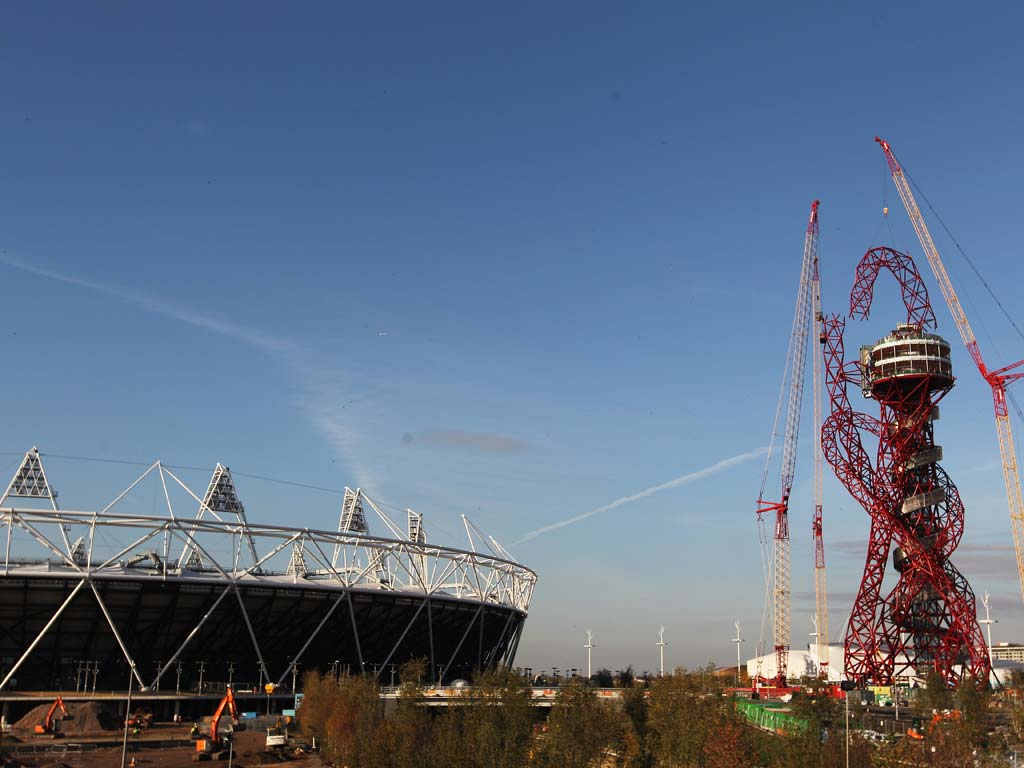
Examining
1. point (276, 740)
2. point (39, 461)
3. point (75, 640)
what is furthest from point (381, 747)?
point (39, 461)

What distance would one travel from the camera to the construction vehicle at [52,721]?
92.0 metres

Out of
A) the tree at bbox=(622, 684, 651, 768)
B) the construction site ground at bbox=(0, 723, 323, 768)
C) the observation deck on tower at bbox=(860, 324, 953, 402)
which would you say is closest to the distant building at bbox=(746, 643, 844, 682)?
the observation deck on tower at bbox=(860, 324, 953, 402)

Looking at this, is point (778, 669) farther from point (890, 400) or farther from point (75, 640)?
point (75, 640)

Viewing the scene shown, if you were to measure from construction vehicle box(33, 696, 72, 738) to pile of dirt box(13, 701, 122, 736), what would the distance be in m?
0.24

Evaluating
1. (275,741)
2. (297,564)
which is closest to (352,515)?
(297,564)

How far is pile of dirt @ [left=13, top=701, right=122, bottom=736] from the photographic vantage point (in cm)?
9581

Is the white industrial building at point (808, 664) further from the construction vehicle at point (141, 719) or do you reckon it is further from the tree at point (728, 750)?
the tree at point (728, 750)

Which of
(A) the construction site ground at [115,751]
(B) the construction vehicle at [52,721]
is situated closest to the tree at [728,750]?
(A) the construction site ground at [115,751]

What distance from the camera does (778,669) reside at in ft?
527

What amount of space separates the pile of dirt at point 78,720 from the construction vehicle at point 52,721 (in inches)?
9.6

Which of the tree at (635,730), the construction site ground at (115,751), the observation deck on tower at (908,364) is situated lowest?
the construction site ground at (115,751)

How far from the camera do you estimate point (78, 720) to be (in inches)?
3824

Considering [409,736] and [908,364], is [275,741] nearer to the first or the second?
[409,736]

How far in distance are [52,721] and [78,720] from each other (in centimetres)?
260
